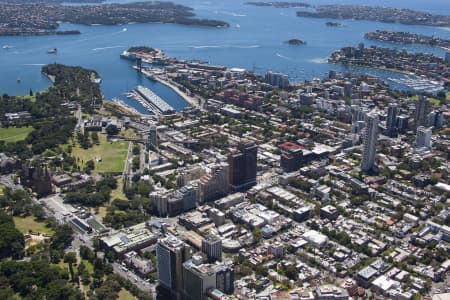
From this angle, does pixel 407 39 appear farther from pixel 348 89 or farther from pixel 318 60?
pixel 348 89

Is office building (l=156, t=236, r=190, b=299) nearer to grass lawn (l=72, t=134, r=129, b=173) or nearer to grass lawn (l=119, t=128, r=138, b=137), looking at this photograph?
grass lawn (l=72, t=134, r=129, b=173)

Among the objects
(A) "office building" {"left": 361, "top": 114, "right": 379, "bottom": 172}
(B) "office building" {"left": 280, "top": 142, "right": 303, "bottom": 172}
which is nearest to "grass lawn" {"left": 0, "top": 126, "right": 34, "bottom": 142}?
(B) "office building" {"left": 280, "top": 142, "right": 303, "bottom": 172}

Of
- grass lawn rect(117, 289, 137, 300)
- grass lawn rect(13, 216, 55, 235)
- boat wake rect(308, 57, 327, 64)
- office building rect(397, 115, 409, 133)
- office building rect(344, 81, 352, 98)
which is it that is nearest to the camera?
grass lawn rect(117, 289, 137, 300)

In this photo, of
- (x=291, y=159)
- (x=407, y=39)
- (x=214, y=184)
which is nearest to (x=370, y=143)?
(x=291, y=159)

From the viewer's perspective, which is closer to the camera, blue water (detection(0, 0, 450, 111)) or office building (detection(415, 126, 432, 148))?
office building (detection(415, 126, 432, 148))

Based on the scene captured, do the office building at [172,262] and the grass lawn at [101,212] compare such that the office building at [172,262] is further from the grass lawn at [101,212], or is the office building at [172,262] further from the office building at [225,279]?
the grass lawn at [101,212]

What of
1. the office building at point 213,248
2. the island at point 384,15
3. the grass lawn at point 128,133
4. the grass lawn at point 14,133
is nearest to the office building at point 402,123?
the grass lawn at point 128,133
